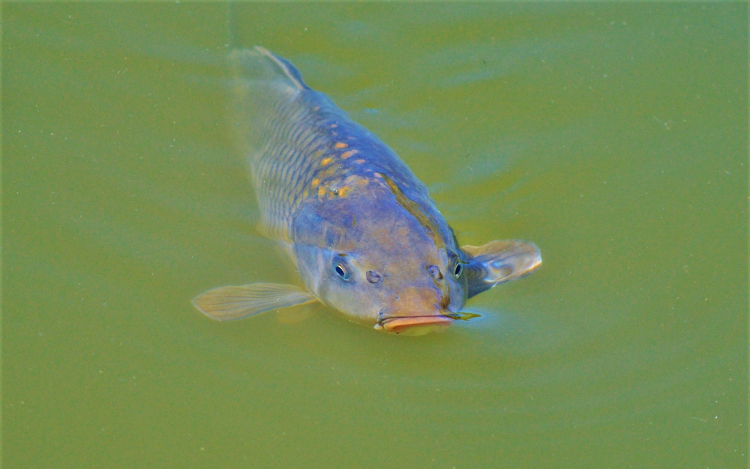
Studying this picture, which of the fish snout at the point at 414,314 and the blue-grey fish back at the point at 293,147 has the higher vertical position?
the blue-grey fish back at the point at 293,147

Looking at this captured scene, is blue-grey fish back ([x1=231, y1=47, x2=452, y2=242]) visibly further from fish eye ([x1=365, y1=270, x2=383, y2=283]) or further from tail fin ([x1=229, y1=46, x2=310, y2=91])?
fish eye ([x1=365, y1=270, x2=383, y2=283])

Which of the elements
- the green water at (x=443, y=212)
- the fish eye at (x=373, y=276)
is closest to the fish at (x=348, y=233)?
the fish eye at (x=373, y=276)

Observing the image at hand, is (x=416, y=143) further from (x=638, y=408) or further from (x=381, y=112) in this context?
(x=638, y=408)

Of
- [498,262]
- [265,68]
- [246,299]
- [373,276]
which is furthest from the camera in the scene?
[265,68]

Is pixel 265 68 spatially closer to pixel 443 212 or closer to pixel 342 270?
pixel 443 212

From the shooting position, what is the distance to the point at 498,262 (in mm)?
2812

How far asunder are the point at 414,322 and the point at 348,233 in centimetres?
56

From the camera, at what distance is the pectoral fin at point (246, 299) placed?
2.54 m

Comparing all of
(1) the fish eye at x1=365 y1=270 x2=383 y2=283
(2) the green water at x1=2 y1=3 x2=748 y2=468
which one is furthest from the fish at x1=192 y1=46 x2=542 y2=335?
(2) the green water at x1=2 y1=3 x2=748 y2=468

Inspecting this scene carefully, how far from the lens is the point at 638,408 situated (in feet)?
8.06

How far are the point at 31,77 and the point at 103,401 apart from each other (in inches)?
91.6

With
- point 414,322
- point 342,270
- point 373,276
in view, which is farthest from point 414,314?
point 342,270


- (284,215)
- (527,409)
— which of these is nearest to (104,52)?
(284,215)

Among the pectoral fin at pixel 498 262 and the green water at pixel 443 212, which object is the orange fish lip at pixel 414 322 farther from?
the pectoral fin at pixel 498 262
